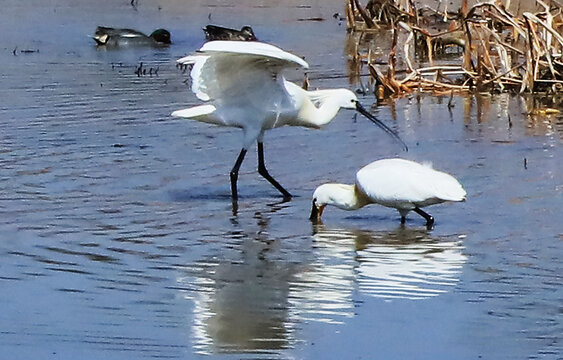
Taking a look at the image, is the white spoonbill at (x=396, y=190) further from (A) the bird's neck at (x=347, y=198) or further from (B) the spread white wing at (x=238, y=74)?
(B) the spread white wing at (x=238, y=74)

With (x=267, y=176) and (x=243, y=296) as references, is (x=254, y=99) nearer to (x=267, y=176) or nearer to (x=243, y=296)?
(x=267, y=176)

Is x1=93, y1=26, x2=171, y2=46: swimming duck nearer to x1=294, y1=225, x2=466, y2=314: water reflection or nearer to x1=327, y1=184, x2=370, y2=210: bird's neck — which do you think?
x1=327, y1=184, x2=370, y2=210: bird's neck

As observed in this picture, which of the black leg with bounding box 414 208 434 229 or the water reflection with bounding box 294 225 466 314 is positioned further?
the black leg with bounding box 414 208 434 229

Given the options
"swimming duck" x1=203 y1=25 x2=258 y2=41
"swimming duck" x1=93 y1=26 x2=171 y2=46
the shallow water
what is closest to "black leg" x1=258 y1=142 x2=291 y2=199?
the shallow water

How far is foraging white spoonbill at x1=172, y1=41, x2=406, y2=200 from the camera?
31.8 feet

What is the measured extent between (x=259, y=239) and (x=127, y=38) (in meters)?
10.9

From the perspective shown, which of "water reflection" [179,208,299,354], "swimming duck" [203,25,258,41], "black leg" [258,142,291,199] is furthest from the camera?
"swimming duck" [203,25,258,41]

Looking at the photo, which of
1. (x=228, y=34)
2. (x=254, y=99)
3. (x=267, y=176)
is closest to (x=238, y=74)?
(x=254, y=99)

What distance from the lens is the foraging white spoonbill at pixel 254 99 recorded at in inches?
381

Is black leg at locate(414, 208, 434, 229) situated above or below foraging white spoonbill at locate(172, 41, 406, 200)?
below

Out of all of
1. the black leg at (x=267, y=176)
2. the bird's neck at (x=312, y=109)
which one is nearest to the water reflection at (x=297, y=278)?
the black leg at (x=267, y=176)

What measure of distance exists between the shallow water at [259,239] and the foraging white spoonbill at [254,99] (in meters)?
0.50

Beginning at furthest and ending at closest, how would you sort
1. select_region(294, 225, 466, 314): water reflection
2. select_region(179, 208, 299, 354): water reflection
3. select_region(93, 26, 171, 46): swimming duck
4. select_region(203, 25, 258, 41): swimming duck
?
1. select_region(93, 26, 171, 46): swimming duck
2. select_region(203, 25, 258, 41): swimming duck
3. select_region(294, 225, 466, 314): water reflection
4. select_region(179, 208, 299, 354): water reflection

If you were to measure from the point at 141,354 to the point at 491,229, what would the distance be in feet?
10.8
